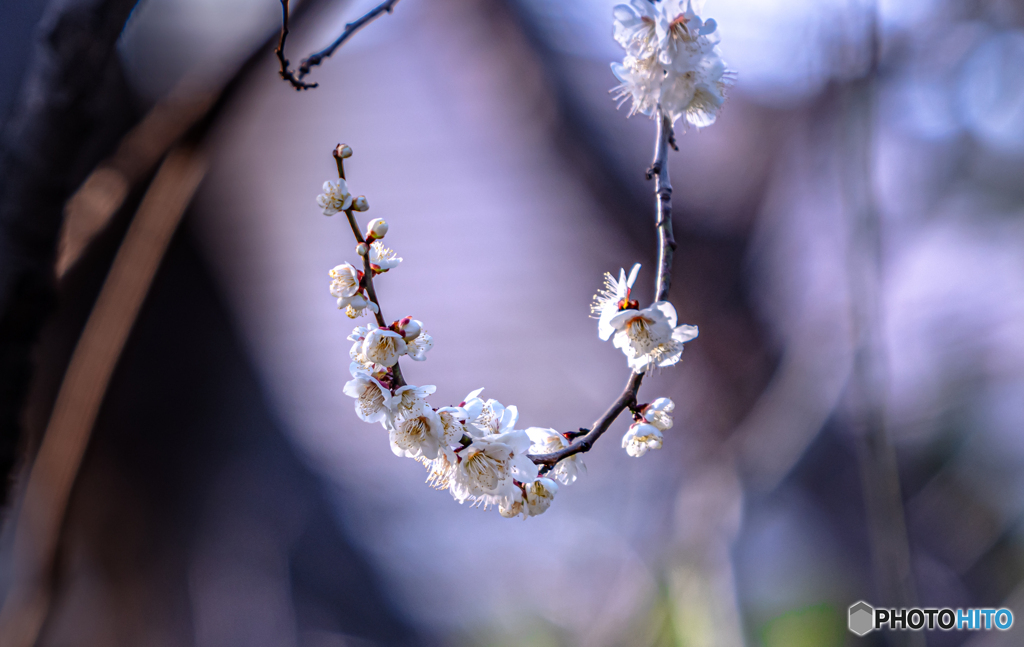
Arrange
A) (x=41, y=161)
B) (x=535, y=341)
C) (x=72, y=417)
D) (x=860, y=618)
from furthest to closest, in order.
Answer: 1. (x=535, y=341)
2. (x=860, y=618)
3. (x=72, y=417)
4. (x=41, y=161)

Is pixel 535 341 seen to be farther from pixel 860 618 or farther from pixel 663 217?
pixel 663 217

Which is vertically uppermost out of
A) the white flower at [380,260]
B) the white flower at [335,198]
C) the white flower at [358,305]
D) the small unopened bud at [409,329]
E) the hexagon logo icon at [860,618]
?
the white flower at [335,198]

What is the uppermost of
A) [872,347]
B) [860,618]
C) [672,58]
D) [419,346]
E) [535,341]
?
[535,341]

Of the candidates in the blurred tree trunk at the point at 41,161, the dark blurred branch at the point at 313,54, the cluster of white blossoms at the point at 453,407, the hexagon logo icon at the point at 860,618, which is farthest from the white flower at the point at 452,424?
the hexagon logo icon at the point at 860,618

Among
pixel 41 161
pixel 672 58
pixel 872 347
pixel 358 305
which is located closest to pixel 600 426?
pixel 358 305

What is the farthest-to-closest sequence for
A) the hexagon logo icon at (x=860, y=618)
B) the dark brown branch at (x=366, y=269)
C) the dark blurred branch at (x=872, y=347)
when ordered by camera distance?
the hexagon logo icon at (x=860, y=618) → the dark blurred branch at (x=872, y=347) → the dark brown branch at (x=366, y=269)

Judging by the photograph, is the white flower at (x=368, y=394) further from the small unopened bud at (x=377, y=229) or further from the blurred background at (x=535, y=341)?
the blurred background at (x=535, y=341)

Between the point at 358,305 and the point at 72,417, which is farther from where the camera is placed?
the point at 72,417

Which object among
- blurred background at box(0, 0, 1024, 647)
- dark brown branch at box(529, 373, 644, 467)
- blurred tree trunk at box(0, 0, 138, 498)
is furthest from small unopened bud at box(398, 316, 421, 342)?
blurred background at box(0, 0, 1024, 647)
